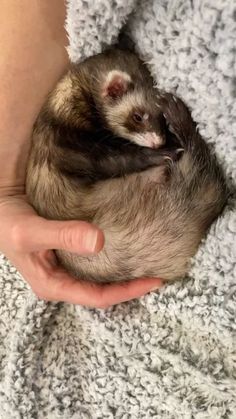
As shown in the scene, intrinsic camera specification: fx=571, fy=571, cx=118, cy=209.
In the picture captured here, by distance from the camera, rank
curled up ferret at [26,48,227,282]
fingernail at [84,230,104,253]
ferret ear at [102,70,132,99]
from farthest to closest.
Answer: ferret ear at [102,70,132,99], curled up ferret at [26,48,227,282], fingernail at [84,230,104,253]

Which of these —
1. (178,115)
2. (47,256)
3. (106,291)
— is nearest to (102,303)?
(106,291)

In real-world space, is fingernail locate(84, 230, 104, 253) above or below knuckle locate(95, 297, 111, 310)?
above

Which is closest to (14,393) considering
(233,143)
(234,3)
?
(233,143)

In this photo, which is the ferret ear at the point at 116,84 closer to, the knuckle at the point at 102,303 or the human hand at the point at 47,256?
the human hand at the point at 47,256

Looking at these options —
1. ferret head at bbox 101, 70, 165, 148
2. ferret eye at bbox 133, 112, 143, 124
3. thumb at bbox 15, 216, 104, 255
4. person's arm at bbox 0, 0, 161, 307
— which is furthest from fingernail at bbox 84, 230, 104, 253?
ferret eye at bbox 133, 112, 143, 124

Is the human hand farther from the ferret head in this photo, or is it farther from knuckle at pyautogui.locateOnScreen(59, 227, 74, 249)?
the ferret head

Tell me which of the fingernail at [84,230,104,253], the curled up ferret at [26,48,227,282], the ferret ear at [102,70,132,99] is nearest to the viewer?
the fingernail at [84,230,104,253]

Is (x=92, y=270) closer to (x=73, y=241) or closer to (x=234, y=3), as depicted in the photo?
(x=73, y=241)
